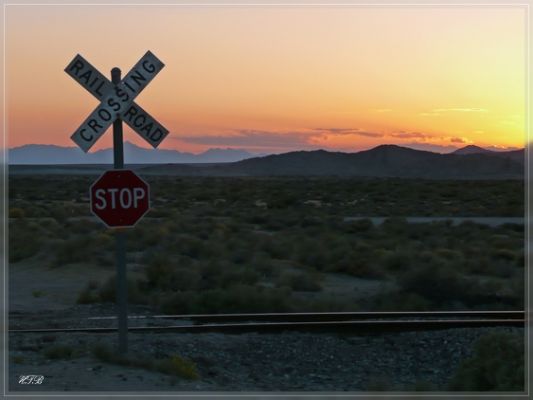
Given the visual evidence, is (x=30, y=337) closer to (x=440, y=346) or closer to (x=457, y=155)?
(x=440, y=346)

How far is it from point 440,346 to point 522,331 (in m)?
1.79

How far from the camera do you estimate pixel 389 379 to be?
40.8 feet

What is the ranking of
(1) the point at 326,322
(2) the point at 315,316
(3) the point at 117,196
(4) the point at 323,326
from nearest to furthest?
(3) the point at 117,196
(4) the point at 323,326
(1) the point at 326,322
(2) the point at 315,316

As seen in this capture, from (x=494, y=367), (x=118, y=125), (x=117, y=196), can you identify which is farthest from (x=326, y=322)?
(x=118, y=125)

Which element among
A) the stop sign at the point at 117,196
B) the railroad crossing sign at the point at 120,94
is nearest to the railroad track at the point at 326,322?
the stop sign at the point at 117,196

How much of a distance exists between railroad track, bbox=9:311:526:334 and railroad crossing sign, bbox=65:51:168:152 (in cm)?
488

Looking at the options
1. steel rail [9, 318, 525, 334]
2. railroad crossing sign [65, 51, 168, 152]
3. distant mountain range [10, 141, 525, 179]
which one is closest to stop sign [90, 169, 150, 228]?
railroad crossing sign [65, 51, 168, 152]

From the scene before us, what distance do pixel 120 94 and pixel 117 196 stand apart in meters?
1.47

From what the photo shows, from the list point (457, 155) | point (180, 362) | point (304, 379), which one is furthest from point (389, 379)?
point (457, 155)

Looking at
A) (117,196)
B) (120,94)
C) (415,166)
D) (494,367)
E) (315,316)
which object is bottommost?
(415,166)

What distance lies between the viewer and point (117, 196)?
11703 millimetres

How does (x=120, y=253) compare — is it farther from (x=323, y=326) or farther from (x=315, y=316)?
(x=315, y=316)

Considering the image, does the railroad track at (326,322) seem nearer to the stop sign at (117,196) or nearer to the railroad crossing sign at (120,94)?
the stop sign at (117,196)

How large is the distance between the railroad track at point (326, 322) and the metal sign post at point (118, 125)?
4.05m
